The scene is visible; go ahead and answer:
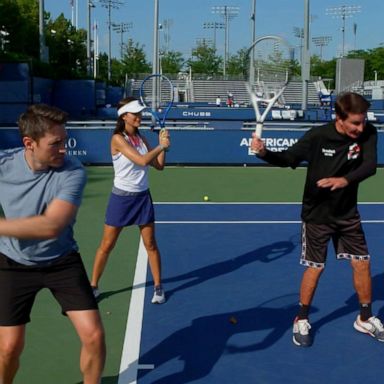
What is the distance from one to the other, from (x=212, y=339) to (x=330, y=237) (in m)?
1.27

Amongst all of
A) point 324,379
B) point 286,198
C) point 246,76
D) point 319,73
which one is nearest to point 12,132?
point 286,198

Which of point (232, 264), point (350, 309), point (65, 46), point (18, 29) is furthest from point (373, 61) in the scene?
point (350, 309)

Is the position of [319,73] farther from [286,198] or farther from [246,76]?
[246,76]

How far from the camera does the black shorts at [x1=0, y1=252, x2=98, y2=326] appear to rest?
387cm

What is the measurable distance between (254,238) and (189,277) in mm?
2126

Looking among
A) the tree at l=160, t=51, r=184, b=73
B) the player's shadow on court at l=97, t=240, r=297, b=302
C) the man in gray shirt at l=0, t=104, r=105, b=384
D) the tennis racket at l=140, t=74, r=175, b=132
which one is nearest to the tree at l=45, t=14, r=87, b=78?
the tennis racket at l=140, t=74, r=175, b=132

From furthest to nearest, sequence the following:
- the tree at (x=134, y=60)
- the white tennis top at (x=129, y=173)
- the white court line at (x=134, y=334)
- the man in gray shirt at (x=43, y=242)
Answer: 1. the tree at (x=134, y=60)
2. the white tennis top at (x=129, y=173)
3. the white court line at (x=134, y=334)
4. the man in gray shirt at (x=43, y=242)

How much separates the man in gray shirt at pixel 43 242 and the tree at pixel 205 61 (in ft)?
279

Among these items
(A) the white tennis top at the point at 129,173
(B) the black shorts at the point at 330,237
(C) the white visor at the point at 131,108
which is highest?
(C) the white visor at the point at 131,108

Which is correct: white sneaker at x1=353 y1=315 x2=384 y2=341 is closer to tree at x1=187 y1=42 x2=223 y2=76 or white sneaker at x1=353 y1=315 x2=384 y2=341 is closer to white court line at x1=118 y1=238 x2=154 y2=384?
white court line at x1=118 y1=238 x2=154 y2=384

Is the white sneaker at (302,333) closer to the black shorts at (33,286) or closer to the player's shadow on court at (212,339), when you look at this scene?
the player's shadow on court at (212,339)

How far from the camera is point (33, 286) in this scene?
391cm

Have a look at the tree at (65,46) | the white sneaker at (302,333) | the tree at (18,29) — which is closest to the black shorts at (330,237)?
the white sneaker at (302,333)

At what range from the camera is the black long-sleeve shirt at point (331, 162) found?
5.16 m
